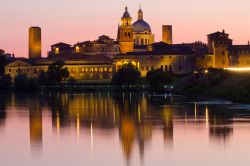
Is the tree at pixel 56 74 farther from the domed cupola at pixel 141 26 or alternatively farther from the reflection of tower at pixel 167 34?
the reflection of tower at pixel 167 34

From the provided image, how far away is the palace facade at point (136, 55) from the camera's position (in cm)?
9756

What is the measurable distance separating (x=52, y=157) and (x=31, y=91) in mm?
65290

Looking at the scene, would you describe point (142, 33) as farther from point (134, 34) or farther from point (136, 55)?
point (136, 55)

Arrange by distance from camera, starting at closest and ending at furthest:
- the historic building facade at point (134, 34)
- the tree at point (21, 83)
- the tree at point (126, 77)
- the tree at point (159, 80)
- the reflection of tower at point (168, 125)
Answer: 1. the reflection of tower at point (168, 125)
2. the tree at point (159, 80)
3. the tree at point (126, 77)
4. the tree at point (21, 83)
5. the historic building facade at point (134, 34)

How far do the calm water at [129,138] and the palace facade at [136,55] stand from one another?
5583cm

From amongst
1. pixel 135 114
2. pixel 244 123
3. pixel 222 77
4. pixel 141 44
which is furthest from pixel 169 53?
pixel 244 123

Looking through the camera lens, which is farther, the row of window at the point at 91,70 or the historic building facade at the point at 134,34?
the historic building facade at the point at 134,34

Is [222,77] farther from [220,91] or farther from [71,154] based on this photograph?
[71,154]

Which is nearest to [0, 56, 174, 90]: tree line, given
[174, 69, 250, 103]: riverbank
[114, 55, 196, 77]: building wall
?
[174, 69, 250, 103]: riverbank

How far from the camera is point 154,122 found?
32.2 m

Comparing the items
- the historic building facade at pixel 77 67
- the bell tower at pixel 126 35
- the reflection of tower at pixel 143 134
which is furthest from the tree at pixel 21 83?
the reflection of tower at pixel 143 134

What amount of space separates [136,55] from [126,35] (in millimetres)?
9577

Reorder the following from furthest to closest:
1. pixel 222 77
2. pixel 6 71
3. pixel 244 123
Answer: pixel 6 71 → pixel 222 77 → pixel 244 123

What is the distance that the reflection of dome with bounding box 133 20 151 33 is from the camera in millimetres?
124750
